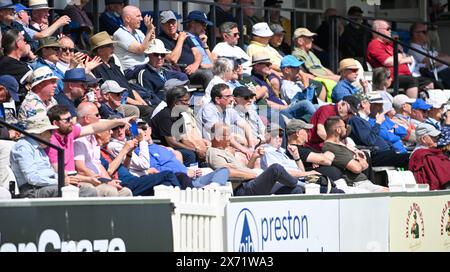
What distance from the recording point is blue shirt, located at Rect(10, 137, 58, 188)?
Answer: 11.8 m

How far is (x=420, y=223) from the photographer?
48.0ft

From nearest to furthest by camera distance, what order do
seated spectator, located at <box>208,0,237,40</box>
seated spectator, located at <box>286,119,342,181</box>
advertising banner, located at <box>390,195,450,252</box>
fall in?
advertising banner, located at <box>390,195,450,252</box>, seated spectator, located at <box>286,119,342,181</box>, seated spectator, located at <box>208,0,237,40</box>

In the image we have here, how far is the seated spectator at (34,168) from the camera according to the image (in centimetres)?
1170

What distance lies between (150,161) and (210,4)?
5.14 meters

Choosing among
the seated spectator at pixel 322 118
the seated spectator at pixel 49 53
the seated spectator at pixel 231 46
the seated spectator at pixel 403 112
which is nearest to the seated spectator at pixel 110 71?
the seated spectator at pixel 49 53

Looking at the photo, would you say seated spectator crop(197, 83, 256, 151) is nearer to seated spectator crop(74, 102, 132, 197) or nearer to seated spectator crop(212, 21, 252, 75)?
seated spectator crop(74, 102, 132, 197)

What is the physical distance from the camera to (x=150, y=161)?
1428 cm

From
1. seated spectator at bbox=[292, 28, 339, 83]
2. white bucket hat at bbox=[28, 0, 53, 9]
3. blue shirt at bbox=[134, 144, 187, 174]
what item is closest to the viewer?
blue shirt at bbox=[134, 144, 187, 174]

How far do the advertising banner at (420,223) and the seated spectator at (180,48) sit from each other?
11.7 feet

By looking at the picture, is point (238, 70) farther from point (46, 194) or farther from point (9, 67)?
point (46, 194)

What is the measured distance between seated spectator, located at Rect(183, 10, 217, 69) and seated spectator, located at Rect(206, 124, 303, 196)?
2.86 m

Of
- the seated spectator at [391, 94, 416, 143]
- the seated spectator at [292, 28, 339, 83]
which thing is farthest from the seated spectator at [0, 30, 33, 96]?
the seated spectator at [391, 94, 416, 143]

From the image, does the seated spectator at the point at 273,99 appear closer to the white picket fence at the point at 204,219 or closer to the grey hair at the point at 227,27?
the grey hair at the point at 227,27
